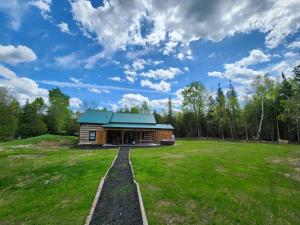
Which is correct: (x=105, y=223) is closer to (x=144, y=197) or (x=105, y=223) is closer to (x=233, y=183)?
(x=144, y=197)

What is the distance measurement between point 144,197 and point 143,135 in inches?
860

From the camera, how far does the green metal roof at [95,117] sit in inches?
994

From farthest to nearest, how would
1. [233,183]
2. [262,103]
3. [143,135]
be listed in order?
[262,103]
[143,135]
[233,183]

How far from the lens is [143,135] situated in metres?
28.2

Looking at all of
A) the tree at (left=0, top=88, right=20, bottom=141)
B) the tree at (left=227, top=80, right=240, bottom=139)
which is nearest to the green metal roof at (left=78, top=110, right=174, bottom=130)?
the tree at (left=0, top=88, right=20, bottom=141)

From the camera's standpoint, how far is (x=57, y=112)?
46.0 m

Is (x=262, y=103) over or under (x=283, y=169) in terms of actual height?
over

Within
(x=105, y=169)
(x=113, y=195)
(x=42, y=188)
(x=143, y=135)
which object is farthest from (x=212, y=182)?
(x=143, y=135)

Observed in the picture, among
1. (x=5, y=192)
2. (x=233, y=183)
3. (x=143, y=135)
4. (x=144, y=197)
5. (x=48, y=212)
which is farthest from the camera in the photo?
(x=143, y=135)

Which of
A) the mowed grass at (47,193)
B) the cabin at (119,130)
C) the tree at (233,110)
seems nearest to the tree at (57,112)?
the cabin at (119,130)

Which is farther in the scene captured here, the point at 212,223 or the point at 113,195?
the point at 113,195

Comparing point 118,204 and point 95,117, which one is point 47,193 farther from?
point 95,117

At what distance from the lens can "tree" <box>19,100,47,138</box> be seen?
39.2m

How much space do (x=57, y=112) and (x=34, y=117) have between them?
248 inches
